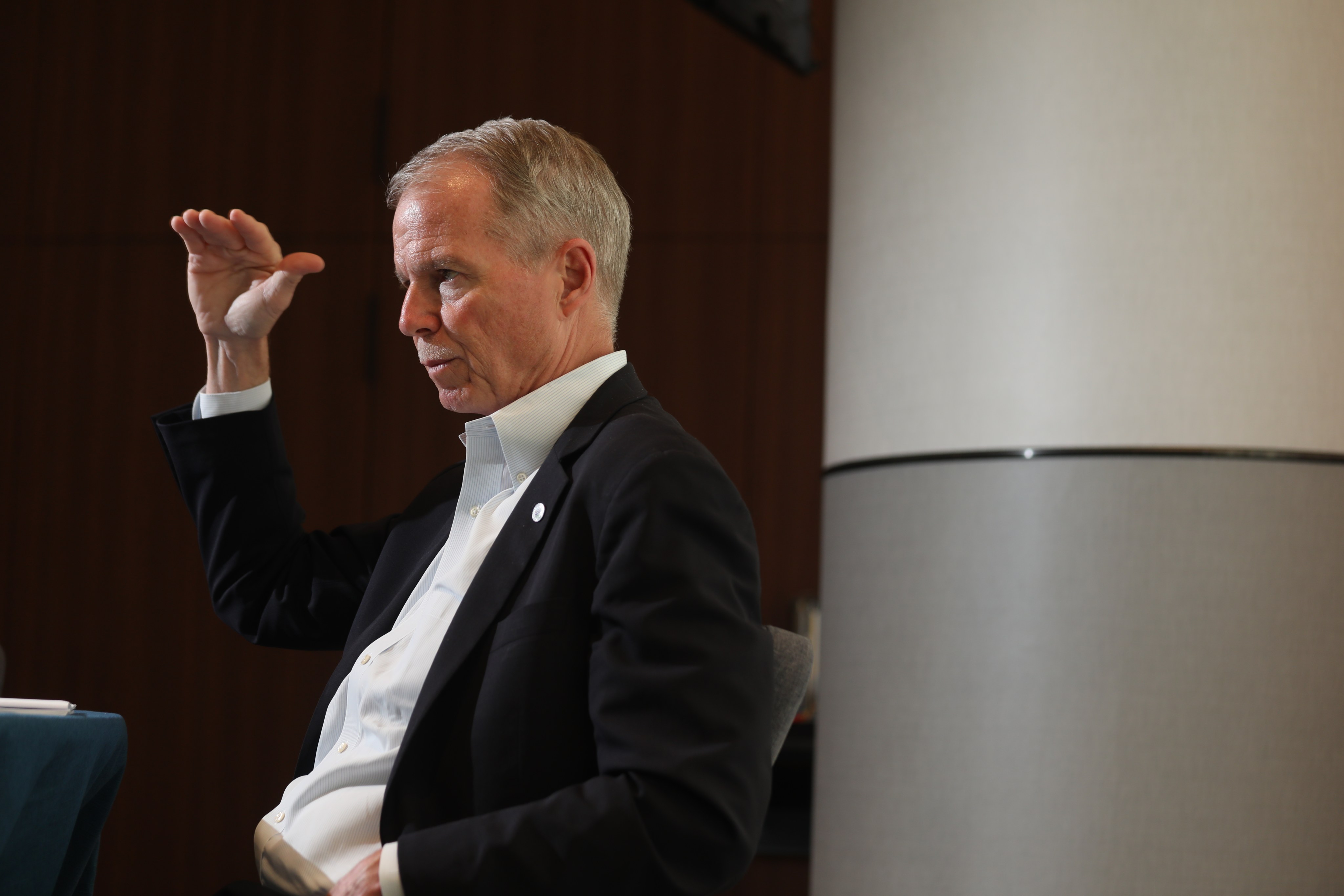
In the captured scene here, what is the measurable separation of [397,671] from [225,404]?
0.54m

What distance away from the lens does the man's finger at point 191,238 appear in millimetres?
1479

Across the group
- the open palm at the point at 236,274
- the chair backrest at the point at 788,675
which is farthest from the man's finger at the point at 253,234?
the chair backrest at the point at 788,675

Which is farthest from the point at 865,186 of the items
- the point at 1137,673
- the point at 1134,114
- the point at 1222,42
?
the point at 1137,673

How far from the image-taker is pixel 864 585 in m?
2.08

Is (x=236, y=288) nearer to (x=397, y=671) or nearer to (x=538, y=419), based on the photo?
(x=538, y=419)

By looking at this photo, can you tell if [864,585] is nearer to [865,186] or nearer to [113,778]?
[865,186]

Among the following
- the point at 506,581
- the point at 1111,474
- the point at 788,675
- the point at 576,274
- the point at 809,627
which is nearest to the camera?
the point at 506,581

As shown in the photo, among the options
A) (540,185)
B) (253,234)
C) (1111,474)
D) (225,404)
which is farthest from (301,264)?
(1111,474)

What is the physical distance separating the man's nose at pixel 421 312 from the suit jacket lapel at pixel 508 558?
0.20 meters

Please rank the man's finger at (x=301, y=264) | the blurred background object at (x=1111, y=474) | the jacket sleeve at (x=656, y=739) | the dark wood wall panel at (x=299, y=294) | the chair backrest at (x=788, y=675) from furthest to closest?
the dark wood wall panel at (x=299, y=294)
the blurred background object at (x=1111, y=474)
the man's finger at (x=301, y=264)
the chair backrest at (x=788, y=675)
the jacket sleeve at (x=656, y=739)

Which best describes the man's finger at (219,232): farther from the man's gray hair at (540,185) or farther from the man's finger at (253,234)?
the man's gray hair at (540,185)

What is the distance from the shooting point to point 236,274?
5.16ft

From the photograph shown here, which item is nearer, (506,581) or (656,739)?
(656,739)

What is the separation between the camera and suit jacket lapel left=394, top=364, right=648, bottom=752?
1.12 m
